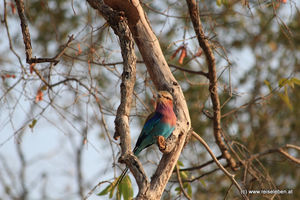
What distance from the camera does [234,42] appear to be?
7020 millimetres

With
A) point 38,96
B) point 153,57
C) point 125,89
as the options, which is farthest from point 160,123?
point 38,96

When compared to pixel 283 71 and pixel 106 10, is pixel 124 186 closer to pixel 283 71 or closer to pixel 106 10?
pixel 106 10

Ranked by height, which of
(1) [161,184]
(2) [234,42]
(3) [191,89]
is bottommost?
(1) [161,184]

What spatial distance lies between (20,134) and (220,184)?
408 cm

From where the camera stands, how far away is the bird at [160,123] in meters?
3.02

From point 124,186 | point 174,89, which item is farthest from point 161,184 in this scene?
point 174,89

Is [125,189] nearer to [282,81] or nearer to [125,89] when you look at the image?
[125,89]

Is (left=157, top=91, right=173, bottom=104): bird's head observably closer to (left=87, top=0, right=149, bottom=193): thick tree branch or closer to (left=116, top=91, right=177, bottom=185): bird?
(left=116, top=91, right=177, bottom=185): bird

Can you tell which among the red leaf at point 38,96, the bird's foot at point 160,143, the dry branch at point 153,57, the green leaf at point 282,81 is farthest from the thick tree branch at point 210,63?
the red leaf at point 38,96

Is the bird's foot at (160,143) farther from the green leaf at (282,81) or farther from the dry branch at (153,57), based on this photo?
the green leaf at (282,81)

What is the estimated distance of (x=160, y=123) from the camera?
3232 millimetres

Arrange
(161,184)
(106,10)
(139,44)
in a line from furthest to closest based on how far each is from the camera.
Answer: (139,44), (106,10), (161,184)

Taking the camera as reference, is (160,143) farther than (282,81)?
No

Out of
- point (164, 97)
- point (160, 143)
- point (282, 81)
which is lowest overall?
point (160, 143)
